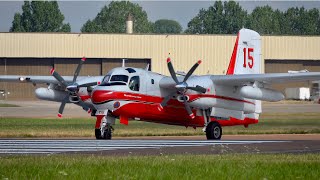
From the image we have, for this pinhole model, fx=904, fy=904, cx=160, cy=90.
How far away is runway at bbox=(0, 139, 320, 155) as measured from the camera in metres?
25.1

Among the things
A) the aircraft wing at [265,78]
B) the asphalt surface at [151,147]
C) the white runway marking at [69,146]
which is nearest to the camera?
the asphalt surface at [151,147]

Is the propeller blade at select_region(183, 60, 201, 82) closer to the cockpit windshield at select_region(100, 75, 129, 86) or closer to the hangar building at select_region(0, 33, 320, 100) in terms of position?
the cockpit windshield at select_region(100, 75, 129, 86)

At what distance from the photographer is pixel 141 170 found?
18234mm

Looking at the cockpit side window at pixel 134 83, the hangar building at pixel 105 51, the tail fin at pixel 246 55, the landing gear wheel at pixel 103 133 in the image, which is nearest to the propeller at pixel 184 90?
the cockpit side window at pixel 134 83

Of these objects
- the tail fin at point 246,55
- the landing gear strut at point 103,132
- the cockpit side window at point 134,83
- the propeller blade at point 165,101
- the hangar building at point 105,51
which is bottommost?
the landing gear strut at point 103,132

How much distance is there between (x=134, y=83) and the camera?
118ft

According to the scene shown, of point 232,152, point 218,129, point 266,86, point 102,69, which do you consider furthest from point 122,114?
point 102,69

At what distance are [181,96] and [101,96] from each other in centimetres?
388

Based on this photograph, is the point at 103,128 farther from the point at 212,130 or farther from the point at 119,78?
the point at 212,130

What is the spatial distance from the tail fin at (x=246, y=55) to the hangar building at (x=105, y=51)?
49910 millimetres

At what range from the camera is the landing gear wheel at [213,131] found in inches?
1465

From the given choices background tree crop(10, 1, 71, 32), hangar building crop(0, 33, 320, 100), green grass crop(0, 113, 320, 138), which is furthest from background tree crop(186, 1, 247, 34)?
green grass crop(0, 113, 320, 138)

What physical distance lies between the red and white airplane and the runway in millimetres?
5783

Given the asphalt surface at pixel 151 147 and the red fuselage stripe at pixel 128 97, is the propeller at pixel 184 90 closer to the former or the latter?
the red fuselage stripe at pixel 128 97
